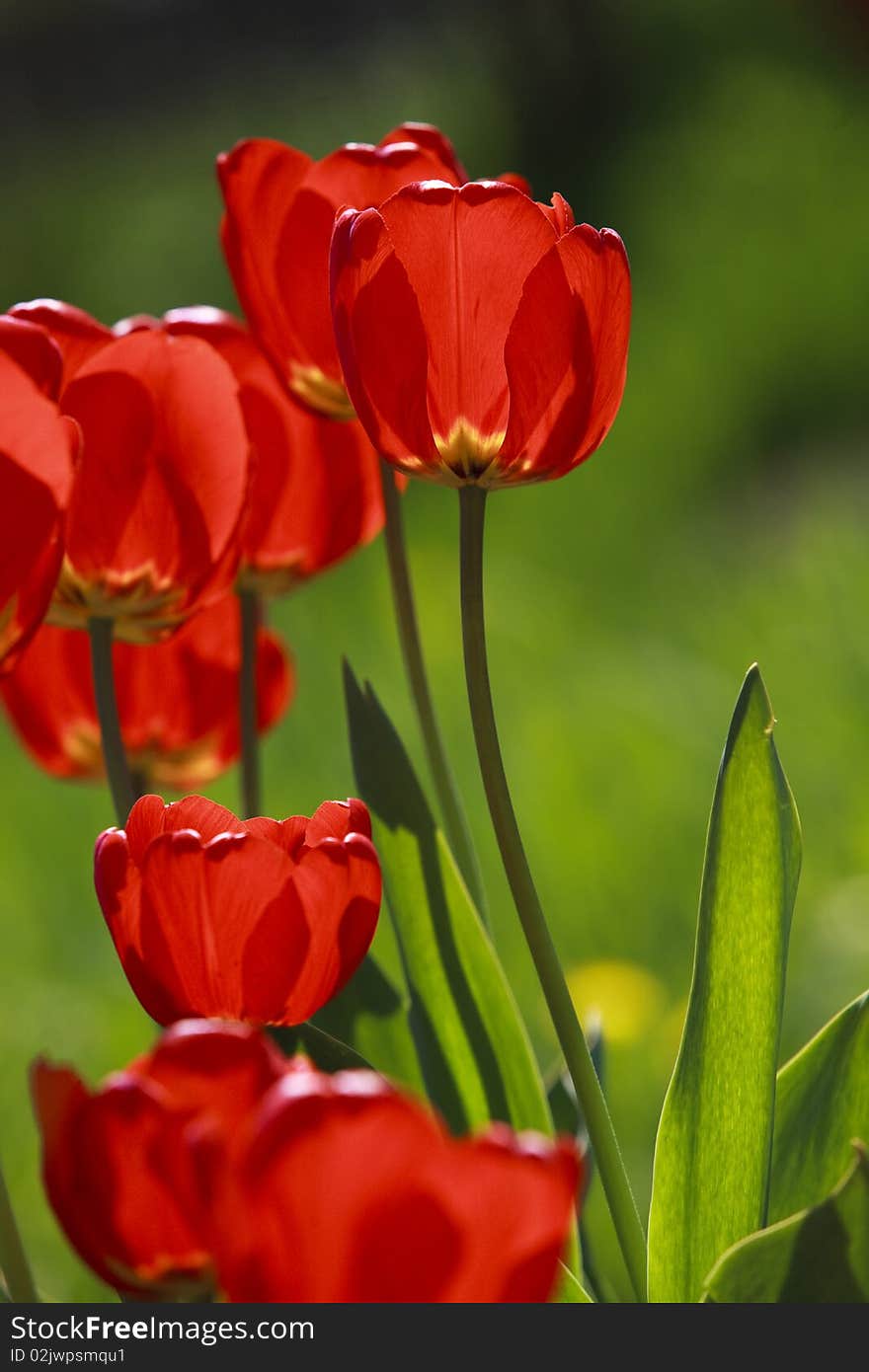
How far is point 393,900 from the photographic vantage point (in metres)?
0.51

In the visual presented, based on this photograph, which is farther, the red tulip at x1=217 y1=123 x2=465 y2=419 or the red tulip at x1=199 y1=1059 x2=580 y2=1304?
the red tulip at x1=217 y1=123 x2=465 y2=419

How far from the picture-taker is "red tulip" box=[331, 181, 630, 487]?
0.39m

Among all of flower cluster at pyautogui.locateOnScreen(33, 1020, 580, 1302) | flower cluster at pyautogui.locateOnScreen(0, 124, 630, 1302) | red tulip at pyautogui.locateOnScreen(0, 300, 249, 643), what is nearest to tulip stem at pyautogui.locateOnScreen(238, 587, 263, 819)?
flower cluster at pyautogui.locateOnScreen(0, 124, 630, 1302)

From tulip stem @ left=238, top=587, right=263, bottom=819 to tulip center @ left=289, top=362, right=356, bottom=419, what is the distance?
90mm

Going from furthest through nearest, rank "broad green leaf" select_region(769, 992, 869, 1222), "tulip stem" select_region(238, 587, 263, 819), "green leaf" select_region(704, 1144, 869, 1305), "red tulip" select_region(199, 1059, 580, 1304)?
1. "tulip stem" select_region(238, 587, 263, 819)
2. "broad green leaf" select_region(769, 992, 869, 1222)
3. "green leaf" select_region(704, 1144, 869, 1305)
4. "red tulip" select_region(199, 1059, 580, 1304)

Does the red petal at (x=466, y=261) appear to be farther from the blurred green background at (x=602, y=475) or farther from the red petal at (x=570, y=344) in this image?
the blurred green background at (x=602, y=475)

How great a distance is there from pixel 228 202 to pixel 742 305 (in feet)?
8.82

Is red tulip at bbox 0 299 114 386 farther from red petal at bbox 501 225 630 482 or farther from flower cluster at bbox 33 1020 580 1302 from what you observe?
flower cluster at bbox 33 1020 580 1302

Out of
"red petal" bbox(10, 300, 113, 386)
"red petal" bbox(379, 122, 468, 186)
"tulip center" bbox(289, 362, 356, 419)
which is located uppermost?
"red petal" bbox(379, 122, 468, 186)

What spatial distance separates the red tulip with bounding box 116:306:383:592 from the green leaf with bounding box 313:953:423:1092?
0.49ft

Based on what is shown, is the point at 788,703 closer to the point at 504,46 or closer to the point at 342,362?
the point at 342,362

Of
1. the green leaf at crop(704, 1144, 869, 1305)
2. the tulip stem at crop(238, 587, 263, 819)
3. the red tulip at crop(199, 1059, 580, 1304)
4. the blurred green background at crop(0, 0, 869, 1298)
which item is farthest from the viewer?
the blurred green background at crop(0, 0, 869, 1298)

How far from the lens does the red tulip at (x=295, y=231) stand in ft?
1.62

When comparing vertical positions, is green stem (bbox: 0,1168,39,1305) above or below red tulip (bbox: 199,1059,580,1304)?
Result: below
